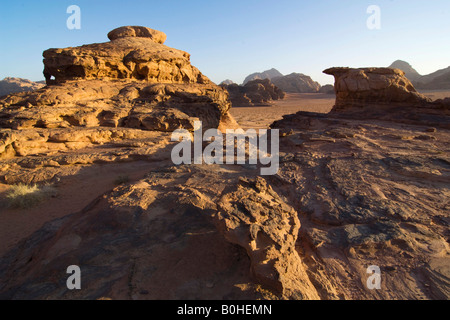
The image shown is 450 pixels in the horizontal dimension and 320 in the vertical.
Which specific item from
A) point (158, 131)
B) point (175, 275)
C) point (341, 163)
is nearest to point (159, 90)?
point (158, 131)

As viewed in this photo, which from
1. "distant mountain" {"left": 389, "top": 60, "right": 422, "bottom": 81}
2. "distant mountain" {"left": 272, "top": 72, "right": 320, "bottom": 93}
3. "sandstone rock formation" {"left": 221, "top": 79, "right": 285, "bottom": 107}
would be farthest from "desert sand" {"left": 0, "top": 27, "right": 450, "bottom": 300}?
"distant mountain" {"left": 389, "top": 60, "right": 422, "bottom": 81}

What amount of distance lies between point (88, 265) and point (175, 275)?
91cm

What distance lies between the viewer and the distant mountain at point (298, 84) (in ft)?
187

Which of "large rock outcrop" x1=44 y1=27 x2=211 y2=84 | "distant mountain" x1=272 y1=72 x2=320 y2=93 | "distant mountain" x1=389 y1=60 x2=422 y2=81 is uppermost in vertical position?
"distant mountain" x1=389 y1=60 x2=422 y2=81

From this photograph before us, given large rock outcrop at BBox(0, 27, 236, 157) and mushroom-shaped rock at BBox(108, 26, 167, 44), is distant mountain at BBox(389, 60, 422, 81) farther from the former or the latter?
large rock outcrop at BBox(0, 27, 236, 157)

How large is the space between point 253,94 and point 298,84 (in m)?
27.6

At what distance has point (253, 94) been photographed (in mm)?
35219

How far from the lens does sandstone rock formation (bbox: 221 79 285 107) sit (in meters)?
33.1

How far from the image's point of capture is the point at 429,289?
243 cm

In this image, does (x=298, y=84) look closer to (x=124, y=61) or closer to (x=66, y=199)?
(x=124, y=61)

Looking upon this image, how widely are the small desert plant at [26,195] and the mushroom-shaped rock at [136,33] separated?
978 cm

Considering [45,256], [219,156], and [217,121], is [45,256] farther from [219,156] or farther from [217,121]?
[217,121]

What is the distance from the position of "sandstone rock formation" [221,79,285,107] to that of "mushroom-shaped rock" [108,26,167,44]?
1985 cm

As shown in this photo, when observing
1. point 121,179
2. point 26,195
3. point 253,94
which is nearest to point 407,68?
point 253,94
